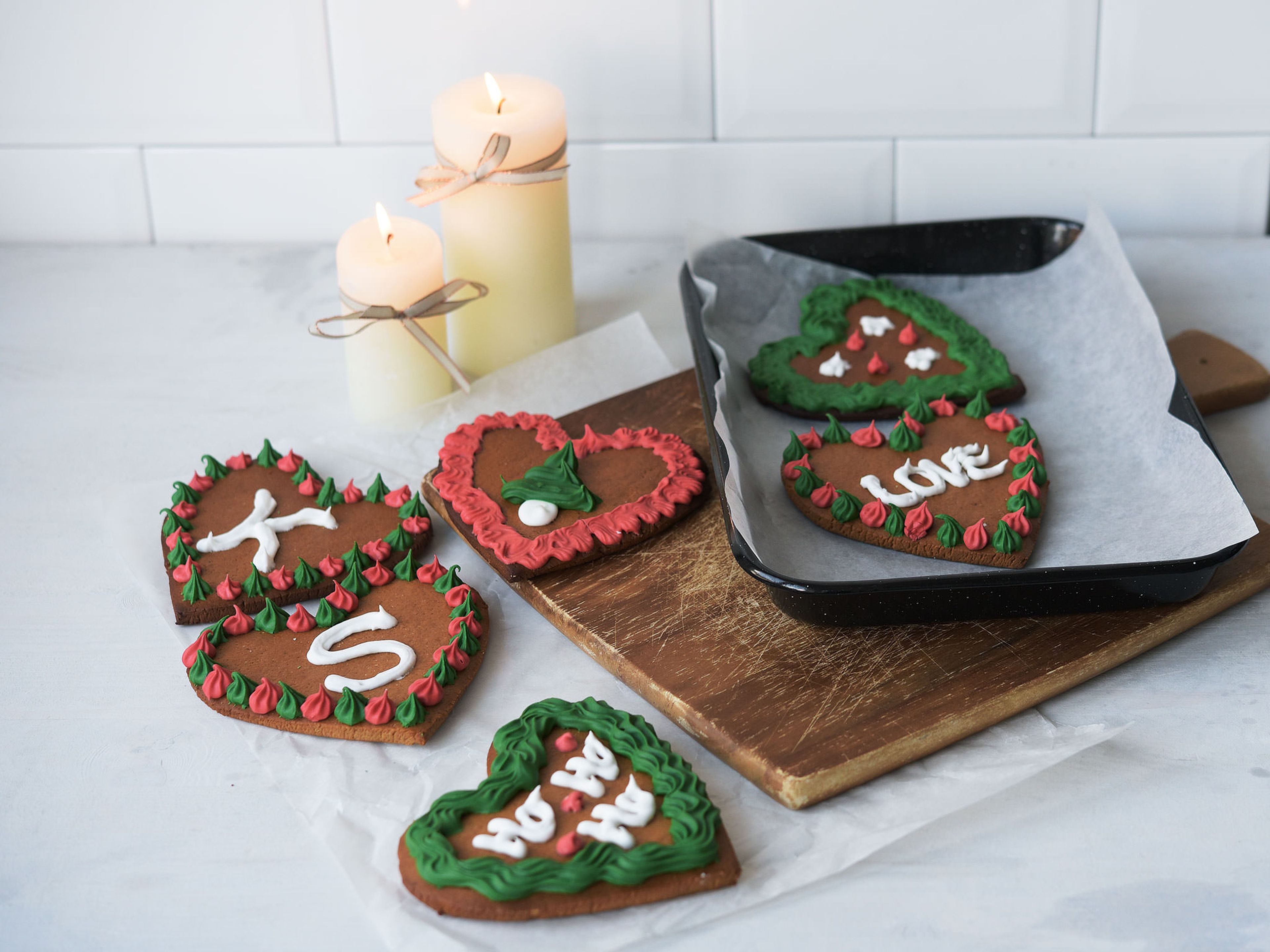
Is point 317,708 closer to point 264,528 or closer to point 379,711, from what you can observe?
point 379,711

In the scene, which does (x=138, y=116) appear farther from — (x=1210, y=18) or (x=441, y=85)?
(x=1210, y=18)

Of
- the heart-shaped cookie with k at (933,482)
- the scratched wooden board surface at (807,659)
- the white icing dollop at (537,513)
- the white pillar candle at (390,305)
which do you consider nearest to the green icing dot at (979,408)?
the heart-shaped cookie with k at (933,482)

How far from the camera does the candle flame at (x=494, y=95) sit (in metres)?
1.00

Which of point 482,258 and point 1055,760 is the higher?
point 482,258

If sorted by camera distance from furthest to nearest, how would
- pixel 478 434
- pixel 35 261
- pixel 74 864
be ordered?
pixel 35 261
pixel 478 434
pixel 74 864

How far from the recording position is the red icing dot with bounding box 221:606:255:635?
765 mm

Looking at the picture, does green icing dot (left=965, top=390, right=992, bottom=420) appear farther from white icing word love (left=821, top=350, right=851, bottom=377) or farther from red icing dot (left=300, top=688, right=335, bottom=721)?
red icing dot (left=300, top=688, right=335, bottom=721)

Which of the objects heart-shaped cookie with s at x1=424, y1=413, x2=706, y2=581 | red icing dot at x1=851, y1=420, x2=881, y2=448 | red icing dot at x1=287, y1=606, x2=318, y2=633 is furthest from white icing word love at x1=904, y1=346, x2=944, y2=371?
red icing dot at x1=287, y1=606, x2=318, y2=633

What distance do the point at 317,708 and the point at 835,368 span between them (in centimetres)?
52

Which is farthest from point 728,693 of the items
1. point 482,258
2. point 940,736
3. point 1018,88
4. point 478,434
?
point 1018,88

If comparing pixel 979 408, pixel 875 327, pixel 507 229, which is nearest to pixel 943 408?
pixel 979 408

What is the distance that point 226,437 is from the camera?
1020 millimetres

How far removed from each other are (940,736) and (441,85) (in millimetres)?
844

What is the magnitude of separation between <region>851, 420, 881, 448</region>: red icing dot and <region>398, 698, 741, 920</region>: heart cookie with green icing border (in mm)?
334
